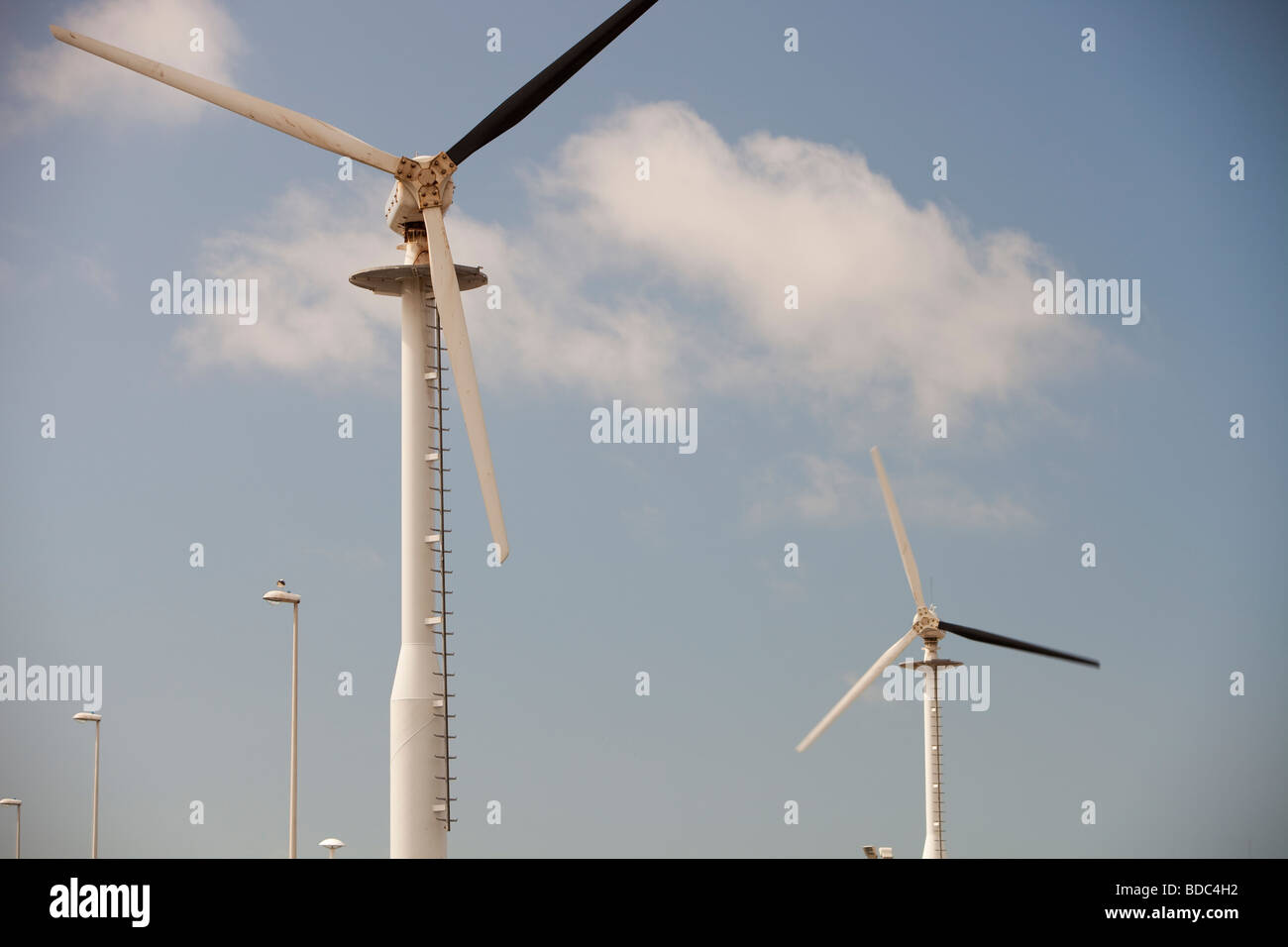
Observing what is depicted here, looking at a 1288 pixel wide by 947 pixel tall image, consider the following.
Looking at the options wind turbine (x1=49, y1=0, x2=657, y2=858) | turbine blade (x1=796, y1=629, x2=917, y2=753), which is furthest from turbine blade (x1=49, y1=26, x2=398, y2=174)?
turbine blade (x1=796, y1=629, x2=917, y2=753)

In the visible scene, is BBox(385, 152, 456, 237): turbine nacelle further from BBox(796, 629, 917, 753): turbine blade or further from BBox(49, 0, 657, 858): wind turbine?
BBox(796, 629, 917, 753): turbine blade

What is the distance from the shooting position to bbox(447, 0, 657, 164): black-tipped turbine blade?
48719mm

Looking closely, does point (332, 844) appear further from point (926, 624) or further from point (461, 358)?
point (926, 624)

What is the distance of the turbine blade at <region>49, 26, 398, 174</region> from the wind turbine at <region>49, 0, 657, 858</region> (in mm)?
38

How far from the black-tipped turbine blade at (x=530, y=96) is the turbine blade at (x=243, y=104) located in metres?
2.61

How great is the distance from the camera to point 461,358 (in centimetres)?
4616

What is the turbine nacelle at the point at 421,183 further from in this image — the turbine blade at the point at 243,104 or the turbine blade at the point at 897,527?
the turbine blade at the point at 897,527

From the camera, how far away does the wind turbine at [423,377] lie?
46.5m

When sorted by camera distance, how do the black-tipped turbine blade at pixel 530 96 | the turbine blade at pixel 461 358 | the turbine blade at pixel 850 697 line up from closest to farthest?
the turbine blade at pixel 461 358
the black-tipped turbine blade at pixel 530 96
the turbine blade at pixel 850 697

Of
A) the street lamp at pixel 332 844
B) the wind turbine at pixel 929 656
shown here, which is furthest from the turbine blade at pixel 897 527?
the street lamp at pixel 332 844
